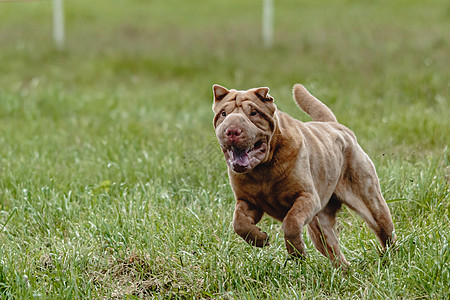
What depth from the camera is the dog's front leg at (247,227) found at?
3.44 meters

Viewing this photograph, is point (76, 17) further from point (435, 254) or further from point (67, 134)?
point (435, 254)

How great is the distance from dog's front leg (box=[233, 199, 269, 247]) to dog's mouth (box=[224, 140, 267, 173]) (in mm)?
286

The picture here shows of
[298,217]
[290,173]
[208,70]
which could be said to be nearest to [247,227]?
[298,217]

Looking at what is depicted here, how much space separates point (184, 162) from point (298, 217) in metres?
2.67

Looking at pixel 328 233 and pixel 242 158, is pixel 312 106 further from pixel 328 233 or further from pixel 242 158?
pixel 242 158

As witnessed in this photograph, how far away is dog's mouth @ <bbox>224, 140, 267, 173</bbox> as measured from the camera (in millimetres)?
3291

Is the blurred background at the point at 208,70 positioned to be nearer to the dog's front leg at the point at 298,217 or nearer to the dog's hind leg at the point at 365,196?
the dog's hind leg at the point at 365,196

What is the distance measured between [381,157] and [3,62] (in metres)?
9.05

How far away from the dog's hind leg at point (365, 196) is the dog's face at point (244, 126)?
86 cm

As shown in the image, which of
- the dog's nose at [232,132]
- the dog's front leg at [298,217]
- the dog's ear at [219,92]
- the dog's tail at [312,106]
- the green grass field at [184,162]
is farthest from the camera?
the dog's tail at [312,106]

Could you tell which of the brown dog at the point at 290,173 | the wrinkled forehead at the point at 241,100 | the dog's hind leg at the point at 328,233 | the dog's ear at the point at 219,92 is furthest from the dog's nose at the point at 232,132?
the dog's hind leg at the point at 328,233

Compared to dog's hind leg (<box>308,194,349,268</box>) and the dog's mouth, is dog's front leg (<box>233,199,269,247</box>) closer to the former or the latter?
the dog's mouth

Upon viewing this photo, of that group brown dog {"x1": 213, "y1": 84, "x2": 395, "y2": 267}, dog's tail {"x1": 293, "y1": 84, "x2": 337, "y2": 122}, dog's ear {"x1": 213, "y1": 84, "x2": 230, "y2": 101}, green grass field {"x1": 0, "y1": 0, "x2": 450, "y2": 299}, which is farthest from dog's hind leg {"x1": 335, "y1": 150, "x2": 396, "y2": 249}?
dog's ear {"x1": 213, "y1": 84, "x2": 230, "y2": 101}

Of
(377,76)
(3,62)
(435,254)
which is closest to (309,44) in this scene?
(377,76)
